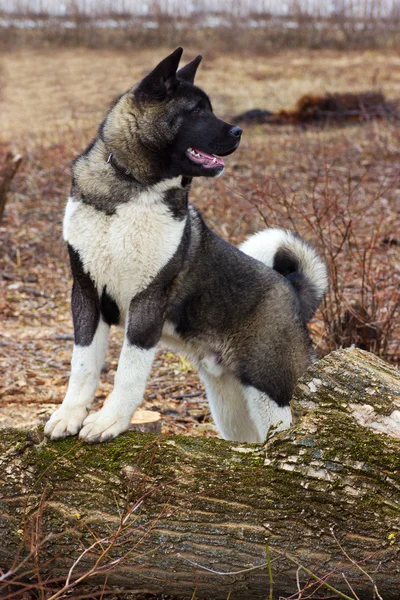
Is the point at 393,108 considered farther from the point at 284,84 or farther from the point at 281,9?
the point at 281,9

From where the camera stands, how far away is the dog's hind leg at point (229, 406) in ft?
13.3

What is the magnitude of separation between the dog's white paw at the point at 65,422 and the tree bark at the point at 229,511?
0.18 m

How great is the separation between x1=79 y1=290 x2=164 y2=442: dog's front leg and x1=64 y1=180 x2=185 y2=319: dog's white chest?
8 cm

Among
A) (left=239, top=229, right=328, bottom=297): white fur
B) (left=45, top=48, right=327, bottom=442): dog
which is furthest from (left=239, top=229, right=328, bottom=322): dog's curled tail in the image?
(left=45, top=48, right=327, bottom=442): dog

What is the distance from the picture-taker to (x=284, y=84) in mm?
15883

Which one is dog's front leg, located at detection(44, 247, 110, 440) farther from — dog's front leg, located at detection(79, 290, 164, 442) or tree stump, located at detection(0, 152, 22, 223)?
tree stump, located at detection(0, 152, 22, 223)

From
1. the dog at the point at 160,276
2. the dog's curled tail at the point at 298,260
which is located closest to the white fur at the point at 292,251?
the dog's curled tail at the point at 298,260

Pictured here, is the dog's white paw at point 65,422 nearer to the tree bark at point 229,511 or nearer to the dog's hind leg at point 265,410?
the tree bark at point 229,511

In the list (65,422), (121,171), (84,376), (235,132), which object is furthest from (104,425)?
(235,132)

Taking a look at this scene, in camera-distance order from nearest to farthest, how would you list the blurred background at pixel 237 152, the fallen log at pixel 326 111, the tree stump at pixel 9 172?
the blurred background at pixel 237 152 < the tree stump at pixel 9 172 < the fallen log at pixel 326 111

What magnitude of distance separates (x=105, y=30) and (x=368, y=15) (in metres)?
6.94

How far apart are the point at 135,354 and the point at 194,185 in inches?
254

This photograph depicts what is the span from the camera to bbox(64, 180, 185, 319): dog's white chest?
336cm

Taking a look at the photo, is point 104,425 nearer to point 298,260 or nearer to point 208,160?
point 208,160
